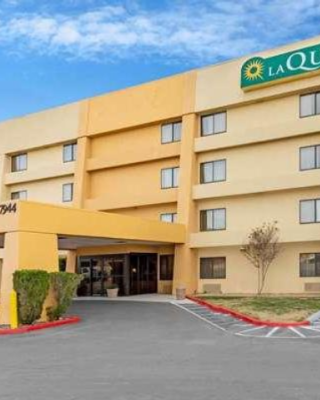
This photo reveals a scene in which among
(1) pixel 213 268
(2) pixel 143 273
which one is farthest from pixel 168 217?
(1) pixel 213 268

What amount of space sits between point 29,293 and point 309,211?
1707 centimetres

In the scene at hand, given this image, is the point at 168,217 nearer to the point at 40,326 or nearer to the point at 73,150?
the point at 73,150

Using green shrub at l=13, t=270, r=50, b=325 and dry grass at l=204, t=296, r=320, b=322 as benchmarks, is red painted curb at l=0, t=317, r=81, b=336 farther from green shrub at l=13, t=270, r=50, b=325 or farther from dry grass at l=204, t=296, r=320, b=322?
dry grass at l=204, t=296, r=320, b=322

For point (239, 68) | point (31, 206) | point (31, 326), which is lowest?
point (31, 326)

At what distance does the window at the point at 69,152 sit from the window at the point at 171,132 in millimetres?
7716

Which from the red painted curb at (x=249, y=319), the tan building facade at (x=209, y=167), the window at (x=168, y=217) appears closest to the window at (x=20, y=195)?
the tan building facade at (x=209, y=167)

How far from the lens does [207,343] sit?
16109 millimetres

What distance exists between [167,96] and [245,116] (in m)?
5.58

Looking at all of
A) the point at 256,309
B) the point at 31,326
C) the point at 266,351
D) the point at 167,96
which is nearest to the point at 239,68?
the point at 167,96

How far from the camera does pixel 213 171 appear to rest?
35875 mm

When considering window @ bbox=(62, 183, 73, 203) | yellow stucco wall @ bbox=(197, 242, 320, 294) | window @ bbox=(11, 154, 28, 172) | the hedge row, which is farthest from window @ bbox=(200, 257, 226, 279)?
window @ bbox=(11, 154, 28, 172)

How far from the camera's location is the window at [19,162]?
151ft

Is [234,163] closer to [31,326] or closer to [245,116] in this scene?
[245,116]

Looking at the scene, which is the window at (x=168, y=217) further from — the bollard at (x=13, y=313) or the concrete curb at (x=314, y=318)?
the bollard at (x=13, y=313)
